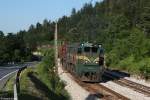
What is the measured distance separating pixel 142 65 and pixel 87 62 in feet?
28.9

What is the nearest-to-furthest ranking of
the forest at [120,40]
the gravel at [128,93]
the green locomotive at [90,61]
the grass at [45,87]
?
1. the grass at [45,87]
2. the gravel at [128,93]
3. the green locomotive at [90,61]
4. the forest at [120,40]

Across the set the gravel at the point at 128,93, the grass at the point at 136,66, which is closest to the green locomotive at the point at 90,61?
the gravel at the point at 128,93

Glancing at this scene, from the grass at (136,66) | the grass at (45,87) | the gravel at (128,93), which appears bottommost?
the gravel at (128,93)

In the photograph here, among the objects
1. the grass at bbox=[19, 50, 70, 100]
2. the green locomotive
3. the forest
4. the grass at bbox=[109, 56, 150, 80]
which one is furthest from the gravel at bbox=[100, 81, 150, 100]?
the forest

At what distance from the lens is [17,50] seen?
376 ft

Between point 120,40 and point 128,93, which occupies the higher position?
point 120,40

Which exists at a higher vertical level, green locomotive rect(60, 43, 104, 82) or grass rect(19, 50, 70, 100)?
green locomotive rect(60, 43, 104, 82)

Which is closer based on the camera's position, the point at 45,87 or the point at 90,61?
the point at 45,87

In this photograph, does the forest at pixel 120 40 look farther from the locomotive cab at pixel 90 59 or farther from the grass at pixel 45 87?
the grass at pixel 45 87

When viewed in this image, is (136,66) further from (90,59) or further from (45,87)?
(45,87)

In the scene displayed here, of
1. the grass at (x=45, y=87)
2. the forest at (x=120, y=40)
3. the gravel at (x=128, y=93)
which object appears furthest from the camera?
the forest at (x=120, y=40)

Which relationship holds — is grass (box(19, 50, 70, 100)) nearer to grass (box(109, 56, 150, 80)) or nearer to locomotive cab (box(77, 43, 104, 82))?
locomotive cab (box(77, 43, 104, 82))

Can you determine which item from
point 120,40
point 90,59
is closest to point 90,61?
point 90,59

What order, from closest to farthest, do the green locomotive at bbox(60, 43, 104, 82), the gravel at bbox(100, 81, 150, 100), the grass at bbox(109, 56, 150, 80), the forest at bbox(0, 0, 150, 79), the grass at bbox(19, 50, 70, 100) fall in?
the grass at bbox(19, 50, 70, 100), the gravel at bbox(100, 81, 150, 100), the green locomotive at bbox(60, 43, 104, 82), the grass at bbox(109, 56, 150, 80), the forest at bbox(0, 0, 150, 79)
